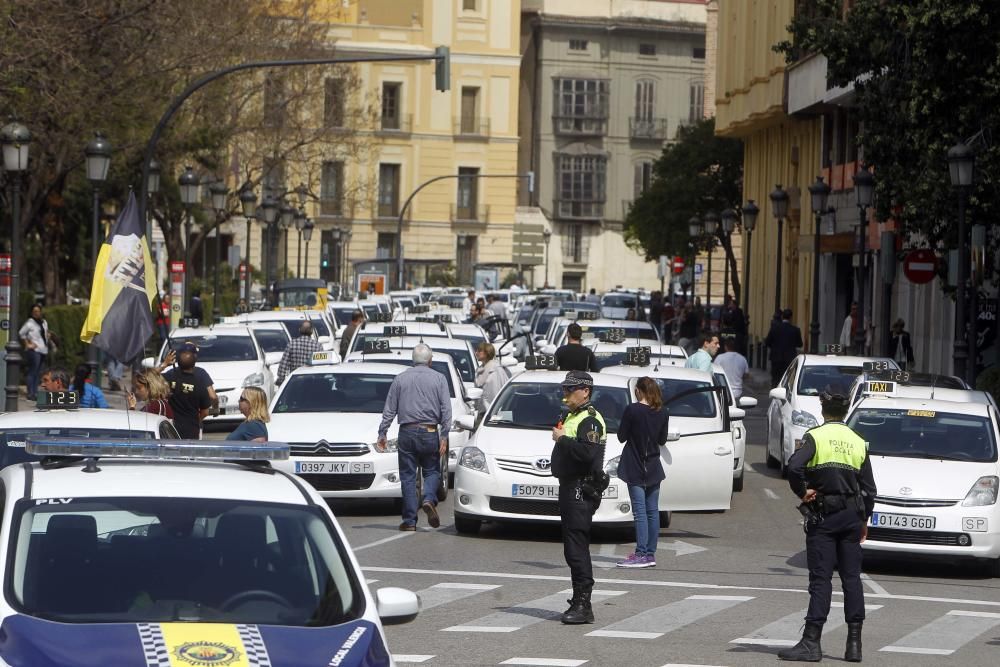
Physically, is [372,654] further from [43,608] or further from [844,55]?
[844,55]

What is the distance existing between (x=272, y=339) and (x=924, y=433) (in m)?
18.8

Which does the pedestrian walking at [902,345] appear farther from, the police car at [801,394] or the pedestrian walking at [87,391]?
the pedestrian walking at [87,391]

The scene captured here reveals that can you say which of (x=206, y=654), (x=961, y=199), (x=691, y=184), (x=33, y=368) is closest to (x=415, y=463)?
(x=206, y=654)

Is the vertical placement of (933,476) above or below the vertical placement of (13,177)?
below

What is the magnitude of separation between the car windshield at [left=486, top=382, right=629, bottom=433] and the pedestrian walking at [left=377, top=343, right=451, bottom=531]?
723mm

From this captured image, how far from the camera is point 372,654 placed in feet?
21.3

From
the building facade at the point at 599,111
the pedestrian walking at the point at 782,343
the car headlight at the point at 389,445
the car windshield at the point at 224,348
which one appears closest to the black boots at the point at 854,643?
the car headlight at the point at 389,445

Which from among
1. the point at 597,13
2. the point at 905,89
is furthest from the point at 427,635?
the point at 597,13

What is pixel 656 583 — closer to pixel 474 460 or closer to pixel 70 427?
pixel 474 460

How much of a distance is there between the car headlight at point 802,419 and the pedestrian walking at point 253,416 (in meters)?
9.98

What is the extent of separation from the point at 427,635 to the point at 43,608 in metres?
5.27

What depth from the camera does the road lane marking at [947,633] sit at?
11.9m

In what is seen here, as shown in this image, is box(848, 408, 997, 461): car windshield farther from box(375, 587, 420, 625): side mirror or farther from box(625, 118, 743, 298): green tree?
box(625, 118, 743, 298): green tree

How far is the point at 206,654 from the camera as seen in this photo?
627cm
